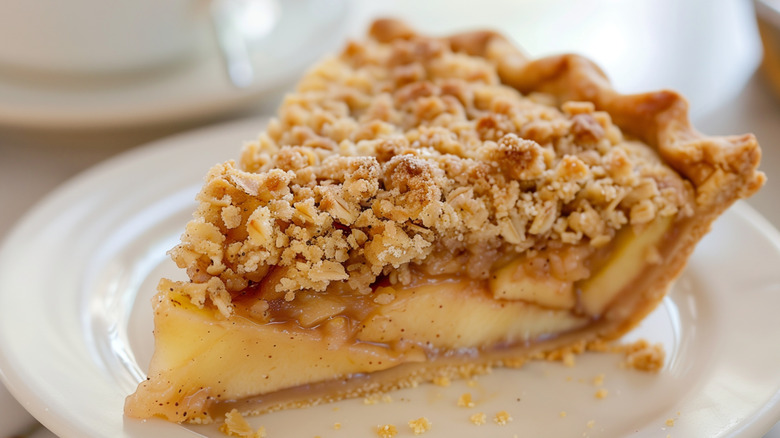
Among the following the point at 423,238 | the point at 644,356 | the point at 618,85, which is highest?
the point at 423,238

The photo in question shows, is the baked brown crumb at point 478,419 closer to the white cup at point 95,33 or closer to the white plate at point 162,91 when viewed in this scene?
the white plate at point 162,91

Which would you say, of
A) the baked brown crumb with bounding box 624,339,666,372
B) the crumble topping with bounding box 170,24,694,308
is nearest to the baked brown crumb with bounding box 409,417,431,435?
the crumble topping with bounding box 170,24,694,308

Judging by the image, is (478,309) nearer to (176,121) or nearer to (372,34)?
(372,34)

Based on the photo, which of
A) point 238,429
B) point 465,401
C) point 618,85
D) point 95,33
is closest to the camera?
point 238,429

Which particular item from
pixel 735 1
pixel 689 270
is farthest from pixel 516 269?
pixel 735 1

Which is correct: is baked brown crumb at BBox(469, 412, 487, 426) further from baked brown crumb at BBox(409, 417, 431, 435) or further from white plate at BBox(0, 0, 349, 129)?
white plate at BBox(0, 0, 349, 129)

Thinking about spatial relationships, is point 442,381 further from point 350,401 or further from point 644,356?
point 644,356

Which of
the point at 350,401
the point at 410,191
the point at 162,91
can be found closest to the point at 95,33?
the point at 162,91
